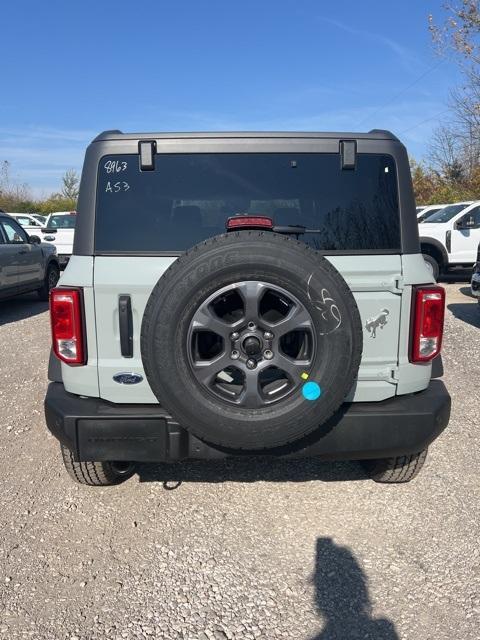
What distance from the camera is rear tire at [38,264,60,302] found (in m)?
10.4

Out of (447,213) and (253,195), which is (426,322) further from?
(447,213)

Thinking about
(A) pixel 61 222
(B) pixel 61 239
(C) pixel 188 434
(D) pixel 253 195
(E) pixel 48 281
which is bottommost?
(E) pixel 48 281

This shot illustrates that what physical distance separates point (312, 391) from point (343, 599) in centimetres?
92

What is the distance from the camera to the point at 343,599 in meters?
2.32

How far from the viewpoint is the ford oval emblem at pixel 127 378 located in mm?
2590

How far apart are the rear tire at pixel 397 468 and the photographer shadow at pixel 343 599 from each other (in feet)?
2.18

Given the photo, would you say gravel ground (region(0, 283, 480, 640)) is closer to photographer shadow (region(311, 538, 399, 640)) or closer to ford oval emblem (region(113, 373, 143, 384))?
photographer shadow (region(311, 538, 399, 640))

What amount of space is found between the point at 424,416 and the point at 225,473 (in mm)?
1421

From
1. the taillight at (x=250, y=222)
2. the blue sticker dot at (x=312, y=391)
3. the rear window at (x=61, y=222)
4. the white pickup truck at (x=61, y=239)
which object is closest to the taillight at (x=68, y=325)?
the taillight at (x=250, y=222)

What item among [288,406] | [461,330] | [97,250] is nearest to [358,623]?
[288,406]

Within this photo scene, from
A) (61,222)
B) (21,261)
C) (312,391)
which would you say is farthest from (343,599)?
(61,222)

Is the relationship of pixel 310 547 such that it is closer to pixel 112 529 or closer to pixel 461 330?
pixel 112 529

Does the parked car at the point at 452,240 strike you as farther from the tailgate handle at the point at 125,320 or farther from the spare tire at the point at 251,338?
the tailgate handle at the point at 125,320

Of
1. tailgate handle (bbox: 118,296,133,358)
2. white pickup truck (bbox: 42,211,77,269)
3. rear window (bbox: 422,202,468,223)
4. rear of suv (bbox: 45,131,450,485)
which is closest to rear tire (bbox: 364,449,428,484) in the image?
rear of suv (bbox: 45,131,450,485)
